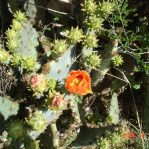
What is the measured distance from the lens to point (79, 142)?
82.1 inches

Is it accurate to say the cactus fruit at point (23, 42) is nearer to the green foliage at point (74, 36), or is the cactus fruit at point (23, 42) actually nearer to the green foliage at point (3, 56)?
the green foliage at point (3, 56)

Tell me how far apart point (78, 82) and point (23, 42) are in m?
0.38

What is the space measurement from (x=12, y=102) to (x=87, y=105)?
22.2 inches

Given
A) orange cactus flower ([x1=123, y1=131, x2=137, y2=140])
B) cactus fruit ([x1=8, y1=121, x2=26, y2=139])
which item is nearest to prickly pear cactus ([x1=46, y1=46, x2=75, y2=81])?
cactus fruit ([x1=8, y1=121, x2=26, y2=139])

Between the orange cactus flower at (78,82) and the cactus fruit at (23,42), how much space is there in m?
0.24

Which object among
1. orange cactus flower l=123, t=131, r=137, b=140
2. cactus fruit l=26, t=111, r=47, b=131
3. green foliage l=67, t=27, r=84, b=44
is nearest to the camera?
cactus fruit l=26, t=111, r=47, b=131

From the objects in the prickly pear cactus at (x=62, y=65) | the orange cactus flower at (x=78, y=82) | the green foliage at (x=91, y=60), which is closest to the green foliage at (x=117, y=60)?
the green foliage at (x=91, y=60)

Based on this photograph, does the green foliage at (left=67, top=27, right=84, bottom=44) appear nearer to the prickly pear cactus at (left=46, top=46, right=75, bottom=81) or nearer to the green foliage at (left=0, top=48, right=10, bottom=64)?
the prickly pear cactus at (left=46, top=46, right=75, bottom=81)

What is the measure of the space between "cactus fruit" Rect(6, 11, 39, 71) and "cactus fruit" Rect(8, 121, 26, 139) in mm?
275

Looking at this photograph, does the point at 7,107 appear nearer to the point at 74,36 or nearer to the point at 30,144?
the point at 30,144

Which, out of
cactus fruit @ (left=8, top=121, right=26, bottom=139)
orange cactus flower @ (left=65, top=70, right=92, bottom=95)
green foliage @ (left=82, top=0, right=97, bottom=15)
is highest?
green foliage @ (left=82, top=0, right=97, bottom=15)

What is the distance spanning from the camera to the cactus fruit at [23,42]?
74.8 inches

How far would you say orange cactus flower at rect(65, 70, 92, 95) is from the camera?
69.4 inches

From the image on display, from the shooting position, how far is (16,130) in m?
1.89
